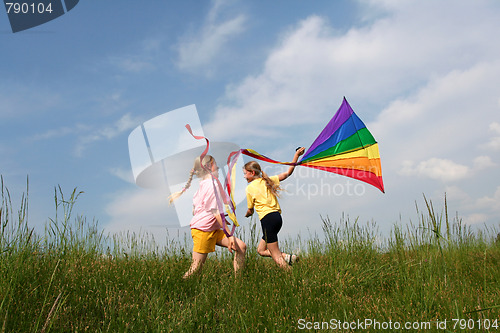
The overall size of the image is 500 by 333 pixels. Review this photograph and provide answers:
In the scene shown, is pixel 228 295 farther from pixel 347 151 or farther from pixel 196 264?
pixel 347 151

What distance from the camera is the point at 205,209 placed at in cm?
512

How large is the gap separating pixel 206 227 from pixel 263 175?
1372mm

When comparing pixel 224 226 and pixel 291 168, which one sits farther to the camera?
pixel 291 168

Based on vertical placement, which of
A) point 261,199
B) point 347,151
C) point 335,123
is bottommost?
point 261,199

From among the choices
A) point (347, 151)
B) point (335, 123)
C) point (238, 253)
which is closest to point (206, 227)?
point (238, 253)

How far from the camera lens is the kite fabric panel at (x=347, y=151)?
244 inches

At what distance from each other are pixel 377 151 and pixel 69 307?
17.2 feet

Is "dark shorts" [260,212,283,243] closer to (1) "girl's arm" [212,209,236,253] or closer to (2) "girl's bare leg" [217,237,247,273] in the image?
(2) "girl's bare leg" [217,237,247,273]

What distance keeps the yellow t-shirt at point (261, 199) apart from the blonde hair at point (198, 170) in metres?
0.77

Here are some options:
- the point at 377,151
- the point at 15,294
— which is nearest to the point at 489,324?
the point at 377,151

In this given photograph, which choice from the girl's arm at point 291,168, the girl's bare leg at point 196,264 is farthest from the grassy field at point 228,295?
the girl's arm at point 291,168

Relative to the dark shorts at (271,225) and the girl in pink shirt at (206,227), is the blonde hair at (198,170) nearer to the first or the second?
the girl in pink shirt at (206,227)

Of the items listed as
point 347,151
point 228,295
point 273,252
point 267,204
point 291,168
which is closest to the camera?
point 228,295

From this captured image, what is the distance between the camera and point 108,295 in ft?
12.9
